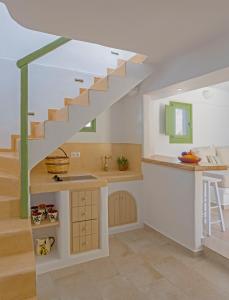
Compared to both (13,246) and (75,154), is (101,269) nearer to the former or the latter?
(13,246)

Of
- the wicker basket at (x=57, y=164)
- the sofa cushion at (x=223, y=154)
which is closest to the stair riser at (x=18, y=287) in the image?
the wicker basket at (x=57, y=164)

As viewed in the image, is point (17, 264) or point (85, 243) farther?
point (85, 243)

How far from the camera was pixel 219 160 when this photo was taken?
4703 mm

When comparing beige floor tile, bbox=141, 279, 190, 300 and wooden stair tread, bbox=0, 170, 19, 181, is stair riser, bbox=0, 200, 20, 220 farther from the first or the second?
beige floor tile, bbox=141, 279, 190, 300

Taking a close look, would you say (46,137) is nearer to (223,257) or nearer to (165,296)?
(165,296)

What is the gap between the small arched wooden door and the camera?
128 inches

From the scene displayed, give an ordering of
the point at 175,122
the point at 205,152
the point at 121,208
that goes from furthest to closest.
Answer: the point at 205,152 < the point at 175,122 < the point at 121,208

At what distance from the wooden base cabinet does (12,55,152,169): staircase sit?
24.4 inches

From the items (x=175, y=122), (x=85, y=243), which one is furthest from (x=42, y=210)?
(x=175, y=122)

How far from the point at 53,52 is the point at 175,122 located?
2522 millimetres

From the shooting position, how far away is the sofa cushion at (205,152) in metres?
4.46

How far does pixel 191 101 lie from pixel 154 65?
186 centimetres

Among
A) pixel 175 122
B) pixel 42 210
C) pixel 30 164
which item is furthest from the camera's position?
pixel 175 122

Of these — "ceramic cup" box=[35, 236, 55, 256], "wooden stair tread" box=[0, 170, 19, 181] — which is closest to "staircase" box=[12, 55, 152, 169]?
"wooden stair tread" box=[0, 170, 19, 181]
